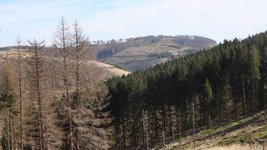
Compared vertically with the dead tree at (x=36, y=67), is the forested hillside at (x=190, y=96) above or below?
below

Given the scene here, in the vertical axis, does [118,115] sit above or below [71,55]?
below

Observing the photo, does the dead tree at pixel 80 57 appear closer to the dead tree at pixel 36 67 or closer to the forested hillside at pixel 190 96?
the dead tree at pixel 36 67

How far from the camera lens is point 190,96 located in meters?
75.6

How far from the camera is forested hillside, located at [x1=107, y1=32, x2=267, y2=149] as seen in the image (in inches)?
A: 2879

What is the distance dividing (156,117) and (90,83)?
46.3 m

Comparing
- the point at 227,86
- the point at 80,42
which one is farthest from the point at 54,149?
the point at 227,86

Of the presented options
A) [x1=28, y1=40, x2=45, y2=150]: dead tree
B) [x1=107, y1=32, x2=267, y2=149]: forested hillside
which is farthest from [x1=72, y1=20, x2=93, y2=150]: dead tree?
[x1=107, y1=32, x2=267, y2=149]: forested hillside

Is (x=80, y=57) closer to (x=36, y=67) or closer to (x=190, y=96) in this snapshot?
(x=36, y=67)

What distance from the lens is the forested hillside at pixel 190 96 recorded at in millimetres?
73125

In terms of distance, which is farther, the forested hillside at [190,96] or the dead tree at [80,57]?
the forested hillside at [190,96]

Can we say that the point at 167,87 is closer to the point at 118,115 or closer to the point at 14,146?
the point at 118,115

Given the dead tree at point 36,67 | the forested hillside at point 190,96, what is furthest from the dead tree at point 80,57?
the forested hillside at point 190,96

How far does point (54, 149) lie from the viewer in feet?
179

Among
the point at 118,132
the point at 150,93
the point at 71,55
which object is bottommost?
the point at 118,132
